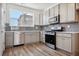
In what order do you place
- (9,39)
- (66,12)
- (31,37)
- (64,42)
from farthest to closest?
(31,37), (9,39), (66,12), (64,42)

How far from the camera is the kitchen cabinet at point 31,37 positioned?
16.2ft

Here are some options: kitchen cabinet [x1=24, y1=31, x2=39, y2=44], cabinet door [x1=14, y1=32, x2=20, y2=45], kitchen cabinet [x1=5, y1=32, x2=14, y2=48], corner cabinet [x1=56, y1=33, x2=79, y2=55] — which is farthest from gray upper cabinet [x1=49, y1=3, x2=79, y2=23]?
kitchen cabinet [x1=5, y1=32, x2=14, y2=48]

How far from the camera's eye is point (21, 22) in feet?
17.2

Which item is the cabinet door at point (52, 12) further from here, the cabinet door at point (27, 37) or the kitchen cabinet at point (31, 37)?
the cabinet door at point (27, 37)

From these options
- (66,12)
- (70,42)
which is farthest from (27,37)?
(70,42)

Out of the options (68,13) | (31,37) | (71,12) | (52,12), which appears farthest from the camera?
(31,37)

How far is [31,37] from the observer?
509 cm

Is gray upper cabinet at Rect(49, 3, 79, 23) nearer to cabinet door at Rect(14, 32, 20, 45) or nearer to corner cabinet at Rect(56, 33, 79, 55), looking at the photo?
corner cabinet at Rect(56, 33, 79, 55)

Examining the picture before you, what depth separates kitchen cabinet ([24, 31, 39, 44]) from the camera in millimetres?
4941

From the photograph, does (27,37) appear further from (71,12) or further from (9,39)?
(71,12)

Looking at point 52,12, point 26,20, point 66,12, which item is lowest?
point 26,20

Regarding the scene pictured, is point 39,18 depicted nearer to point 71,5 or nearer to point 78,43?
point 71,5

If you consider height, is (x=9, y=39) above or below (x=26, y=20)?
below

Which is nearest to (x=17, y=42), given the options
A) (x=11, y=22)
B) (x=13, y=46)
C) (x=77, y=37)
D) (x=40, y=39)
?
(x=13, y=46)
